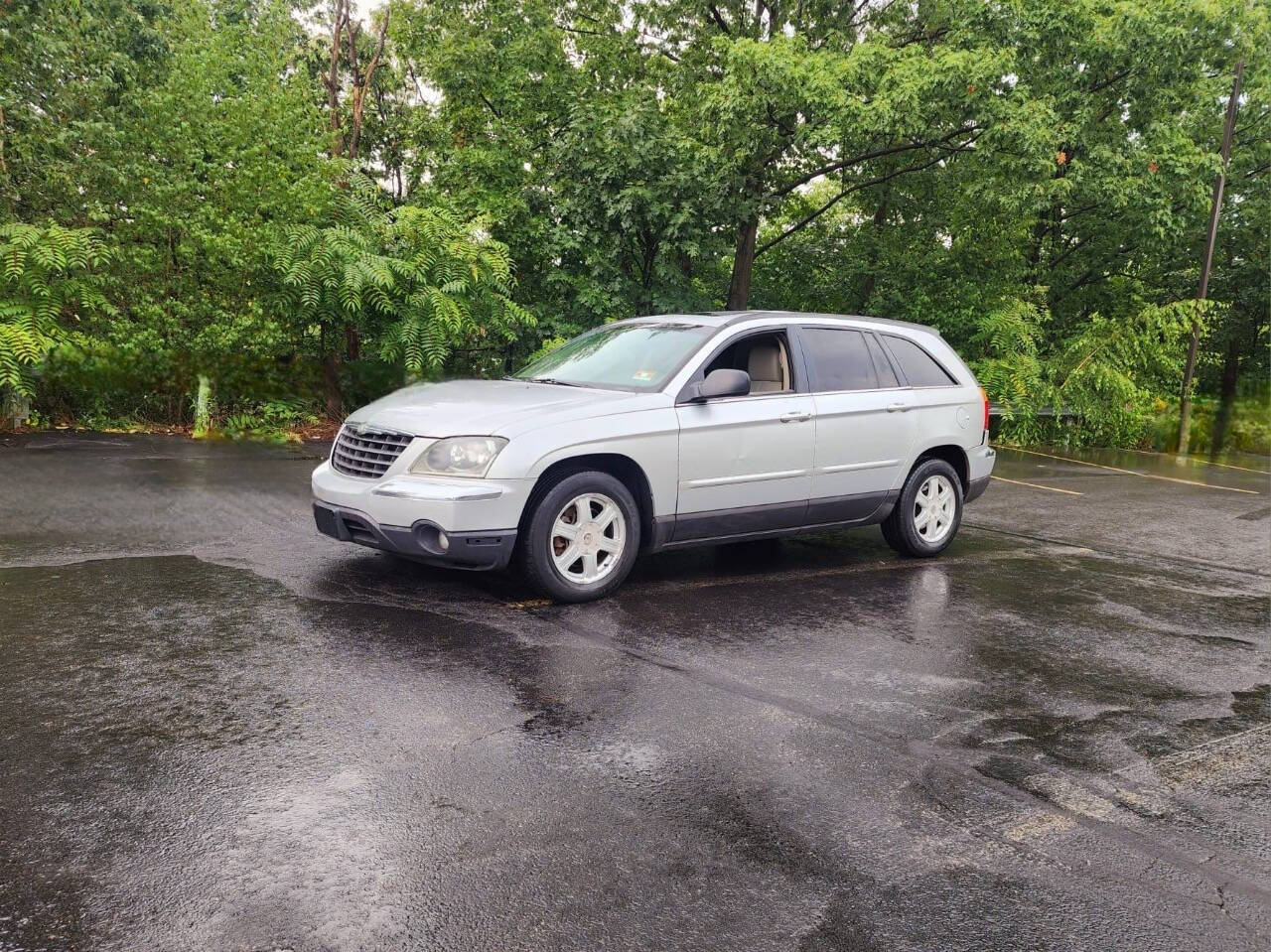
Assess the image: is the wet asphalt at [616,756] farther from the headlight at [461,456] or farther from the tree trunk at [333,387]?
the tree trunk at [333,387]

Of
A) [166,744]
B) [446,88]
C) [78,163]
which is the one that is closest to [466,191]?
[446,88]

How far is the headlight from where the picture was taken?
5906 mm

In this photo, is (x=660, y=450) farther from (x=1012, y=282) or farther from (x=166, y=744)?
(x=1012, y=282)

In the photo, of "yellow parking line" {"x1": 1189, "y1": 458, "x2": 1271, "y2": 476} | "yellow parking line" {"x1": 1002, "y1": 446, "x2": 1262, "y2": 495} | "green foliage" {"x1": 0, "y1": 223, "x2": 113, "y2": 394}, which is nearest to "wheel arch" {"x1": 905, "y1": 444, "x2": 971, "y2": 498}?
"yellow parking line" {"x1": 1002, "y1": 446, "x2": 1262, "y2": 495}

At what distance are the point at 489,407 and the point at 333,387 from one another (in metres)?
9.52

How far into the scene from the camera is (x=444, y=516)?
5762mm

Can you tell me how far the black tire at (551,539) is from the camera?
19.8 ft

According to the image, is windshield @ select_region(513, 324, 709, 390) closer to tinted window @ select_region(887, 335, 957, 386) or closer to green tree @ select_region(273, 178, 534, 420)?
tinted window @ select_region(887, 335, 957, 386)

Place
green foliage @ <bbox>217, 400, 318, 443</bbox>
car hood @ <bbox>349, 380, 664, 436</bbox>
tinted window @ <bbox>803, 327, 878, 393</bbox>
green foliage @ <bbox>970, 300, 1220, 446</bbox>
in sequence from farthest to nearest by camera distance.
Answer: green foliage @ <bbox>970, 300, 1220, 446</bbox>, green foliage @ <bbox>217, 400, 318, 443</bbox>, tinted window @ <bbox>803, 327, 878, 393</bbox>, car hood @ <bbox>349, 380, 664, 436</bbox>

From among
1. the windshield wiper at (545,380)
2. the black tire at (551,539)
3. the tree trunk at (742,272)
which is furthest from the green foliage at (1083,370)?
the black tire at (551,539)

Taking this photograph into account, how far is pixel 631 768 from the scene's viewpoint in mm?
3922

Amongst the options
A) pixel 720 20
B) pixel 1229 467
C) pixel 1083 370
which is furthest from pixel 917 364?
pixel 720 20

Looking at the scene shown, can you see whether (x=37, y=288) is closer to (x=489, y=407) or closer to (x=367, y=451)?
(x=367, y=451)

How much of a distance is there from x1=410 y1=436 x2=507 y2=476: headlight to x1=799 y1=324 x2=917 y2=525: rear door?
2440 millimetres
